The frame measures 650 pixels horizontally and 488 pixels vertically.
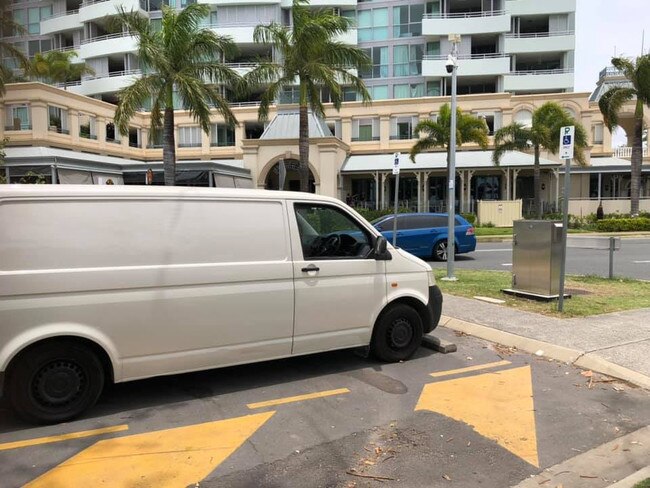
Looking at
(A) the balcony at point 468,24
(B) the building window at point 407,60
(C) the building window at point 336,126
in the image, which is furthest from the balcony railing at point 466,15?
(C) the building window at point 336,126

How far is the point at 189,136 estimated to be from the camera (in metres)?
46.2

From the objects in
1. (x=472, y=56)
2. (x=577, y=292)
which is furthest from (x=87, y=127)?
(x=577, y=292)

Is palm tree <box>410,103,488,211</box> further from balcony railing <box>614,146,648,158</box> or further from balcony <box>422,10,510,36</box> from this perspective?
balcony railing <box>614,146,648,158</box>

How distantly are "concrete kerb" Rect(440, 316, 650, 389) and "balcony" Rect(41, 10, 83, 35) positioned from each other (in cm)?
5638

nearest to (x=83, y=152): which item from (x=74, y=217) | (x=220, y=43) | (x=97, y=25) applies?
(x=97, y=25)

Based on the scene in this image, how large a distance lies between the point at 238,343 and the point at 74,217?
1.82 meters

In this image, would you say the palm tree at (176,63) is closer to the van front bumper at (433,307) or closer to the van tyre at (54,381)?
the van front bumper at (433,307)

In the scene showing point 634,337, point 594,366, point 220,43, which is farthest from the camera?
point 220,43

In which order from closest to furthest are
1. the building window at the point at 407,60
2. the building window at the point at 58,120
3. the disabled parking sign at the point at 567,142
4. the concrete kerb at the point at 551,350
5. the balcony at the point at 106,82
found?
the concrete kerb at the point at 551,350, the disabled parking sign at the point at 567,142, the building window at the point at 58,120, the building window at the point at 407,60, the balcony at the point at 106,82

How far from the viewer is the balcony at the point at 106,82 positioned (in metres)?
49.1

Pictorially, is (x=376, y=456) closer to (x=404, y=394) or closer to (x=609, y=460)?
(x=404, y=394)

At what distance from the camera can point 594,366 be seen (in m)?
5.81

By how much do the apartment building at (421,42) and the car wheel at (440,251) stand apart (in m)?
30.6

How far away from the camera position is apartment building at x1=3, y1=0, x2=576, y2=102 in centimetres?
4525
